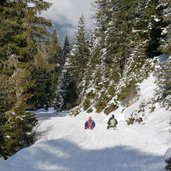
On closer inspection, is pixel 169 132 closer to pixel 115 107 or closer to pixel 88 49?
pixel 115 107

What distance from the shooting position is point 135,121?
3152cm

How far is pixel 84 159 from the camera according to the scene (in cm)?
1543

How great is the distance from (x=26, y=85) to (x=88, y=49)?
1855 inches

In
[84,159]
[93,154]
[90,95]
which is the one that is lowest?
[84,159]

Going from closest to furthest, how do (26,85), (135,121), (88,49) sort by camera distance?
(26,85)
(135,121)
(88,49)

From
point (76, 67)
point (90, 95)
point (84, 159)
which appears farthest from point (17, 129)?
point (76, 67)

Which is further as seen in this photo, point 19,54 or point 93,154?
point 19,54

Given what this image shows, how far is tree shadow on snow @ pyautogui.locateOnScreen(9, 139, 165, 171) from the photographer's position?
13984 mm

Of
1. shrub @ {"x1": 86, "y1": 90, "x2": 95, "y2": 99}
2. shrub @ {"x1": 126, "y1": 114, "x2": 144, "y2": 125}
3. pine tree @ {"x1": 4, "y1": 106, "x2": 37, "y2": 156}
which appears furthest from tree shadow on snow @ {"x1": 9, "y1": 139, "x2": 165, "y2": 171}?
shrub @ {"x1": 86, "y1": 90, "x2": 95, "y2": 99}

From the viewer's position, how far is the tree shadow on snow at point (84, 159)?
14.0 meters

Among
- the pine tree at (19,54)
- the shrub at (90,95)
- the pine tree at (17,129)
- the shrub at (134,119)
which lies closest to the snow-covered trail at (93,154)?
the pine tree at (17,129)

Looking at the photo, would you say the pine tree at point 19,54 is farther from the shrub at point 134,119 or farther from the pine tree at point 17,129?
the shrub at point 134,119

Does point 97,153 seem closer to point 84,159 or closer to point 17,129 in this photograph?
point 84,159

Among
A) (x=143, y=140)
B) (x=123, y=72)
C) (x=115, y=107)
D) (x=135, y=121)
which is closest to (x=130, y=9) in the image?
(x=123, y=72)
